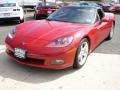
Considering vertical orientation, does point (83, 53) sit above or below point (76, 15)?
below

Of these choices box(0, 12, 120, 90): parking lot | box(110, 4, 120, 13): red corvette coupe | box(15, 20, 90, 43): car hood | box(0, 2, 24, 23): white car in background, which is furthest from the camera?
box(110, 4, 120, 13): red corvette coupe

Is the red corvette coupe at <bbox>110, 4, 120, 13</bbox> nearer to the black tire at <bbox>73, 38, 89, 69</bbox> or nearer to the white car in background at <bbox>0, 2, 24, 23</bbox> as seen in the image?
the white car in background at <bbox>0, 2, 24, 23</bbox>

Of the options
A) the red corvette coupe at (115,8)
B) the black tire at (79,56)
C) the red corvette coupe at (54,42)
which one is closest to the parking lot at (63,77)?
the black tire at (79,56)

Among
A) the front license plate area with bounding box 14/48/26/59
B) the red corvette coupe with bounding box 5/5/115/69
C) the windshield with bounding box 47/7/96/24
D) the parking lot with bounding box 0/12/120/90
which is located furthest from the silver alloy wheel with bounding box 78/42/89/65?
the front license plate area with bounding box 14/48/26/59

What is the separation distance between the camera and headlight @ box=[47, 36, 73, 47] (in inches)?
178

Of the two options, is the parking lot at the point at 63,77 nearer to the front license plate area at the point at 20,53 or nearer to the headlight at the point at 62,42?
the front license plate area at the point at 20,53

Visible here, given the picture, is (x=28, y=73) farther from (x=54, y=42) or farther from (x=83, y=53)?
(x=83, y=53)

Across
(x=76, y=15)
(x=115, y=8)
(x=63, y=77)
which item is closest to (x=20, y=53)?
(x=63, y=77)

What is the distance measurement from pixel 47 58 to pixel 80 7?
7.87 ft

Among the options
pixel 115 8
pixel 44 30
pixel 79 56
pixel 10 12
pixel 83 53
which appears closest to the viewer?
pixel 79 56

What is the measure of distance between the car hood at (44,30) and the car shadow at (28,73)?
0.62m

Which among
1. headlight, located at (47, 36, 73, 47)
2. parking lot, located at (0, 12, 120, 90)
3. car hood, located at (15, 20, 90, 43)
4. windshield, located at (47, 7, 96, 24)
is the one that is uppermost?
windshield, located at (47, 7, 96, 24)

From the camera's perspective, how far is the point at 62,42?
181 inches

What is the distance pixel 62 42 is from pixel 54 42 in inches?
6.1
